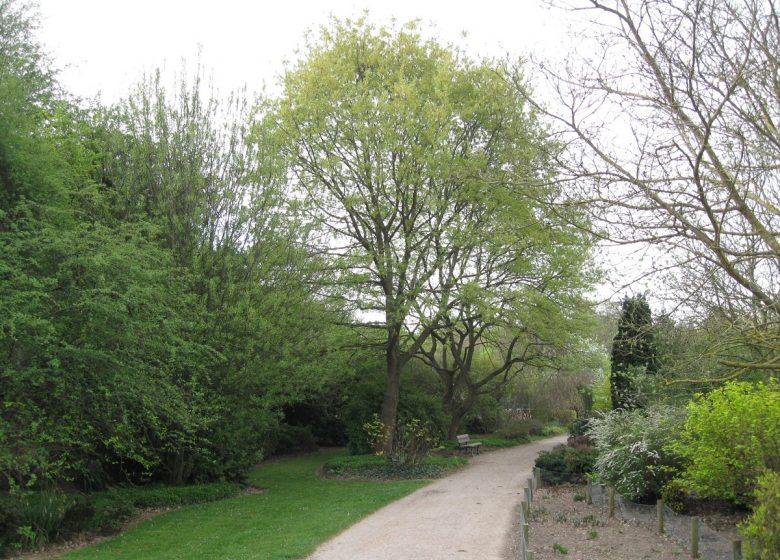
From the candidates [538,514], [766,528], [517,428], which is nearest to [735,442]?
[766,528]

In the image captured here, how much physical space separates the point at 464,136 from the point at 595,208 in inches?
478

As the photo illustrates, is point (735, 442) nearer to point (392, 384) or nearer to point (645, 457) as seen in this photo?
point (645, 457)

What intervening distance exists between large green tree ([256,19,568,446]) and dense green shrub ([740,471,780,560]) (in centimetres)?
1150

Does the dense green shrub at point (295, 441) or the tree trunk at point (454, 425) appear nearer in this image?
the dense green shrub at point (295, 441)

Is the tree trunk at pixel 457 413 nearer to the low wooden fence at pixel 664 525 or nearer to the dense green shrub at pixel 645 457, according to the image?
the low wooden fence at pixel 664 525

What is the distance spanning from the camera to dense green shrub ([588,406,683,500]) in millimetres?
10992

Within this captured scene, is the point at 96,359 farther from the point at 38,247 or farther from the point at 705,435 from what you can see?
the point at 705,435

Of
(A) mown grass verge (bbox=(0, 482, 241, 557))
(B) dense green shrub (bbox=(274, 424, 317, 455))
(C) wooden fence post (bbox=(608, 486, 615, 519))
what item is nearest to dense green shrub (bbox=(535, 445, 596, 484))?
(C) wooden fence post (bbox=(608, 486, 615, 519))

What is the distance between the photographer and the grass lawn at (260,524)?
372 inches

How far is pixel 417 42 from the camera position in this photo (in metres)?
19.0

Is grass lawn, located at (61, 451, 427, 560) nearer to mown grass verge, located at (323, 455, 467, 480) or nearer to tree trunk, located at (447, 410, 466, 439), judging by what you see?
mown grass verge, located at (323, 455, 467, 480)

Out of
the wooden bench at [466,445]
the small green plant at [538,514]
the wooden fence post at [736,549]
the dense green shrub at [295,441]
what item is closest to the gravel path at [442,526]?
the small green plant at [538,514]

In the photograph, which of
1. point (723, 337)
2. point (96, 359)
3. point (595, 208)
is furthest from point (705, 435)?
point (96, 359)

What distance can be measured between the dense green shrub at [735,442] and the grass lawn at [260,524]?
5.86 m
